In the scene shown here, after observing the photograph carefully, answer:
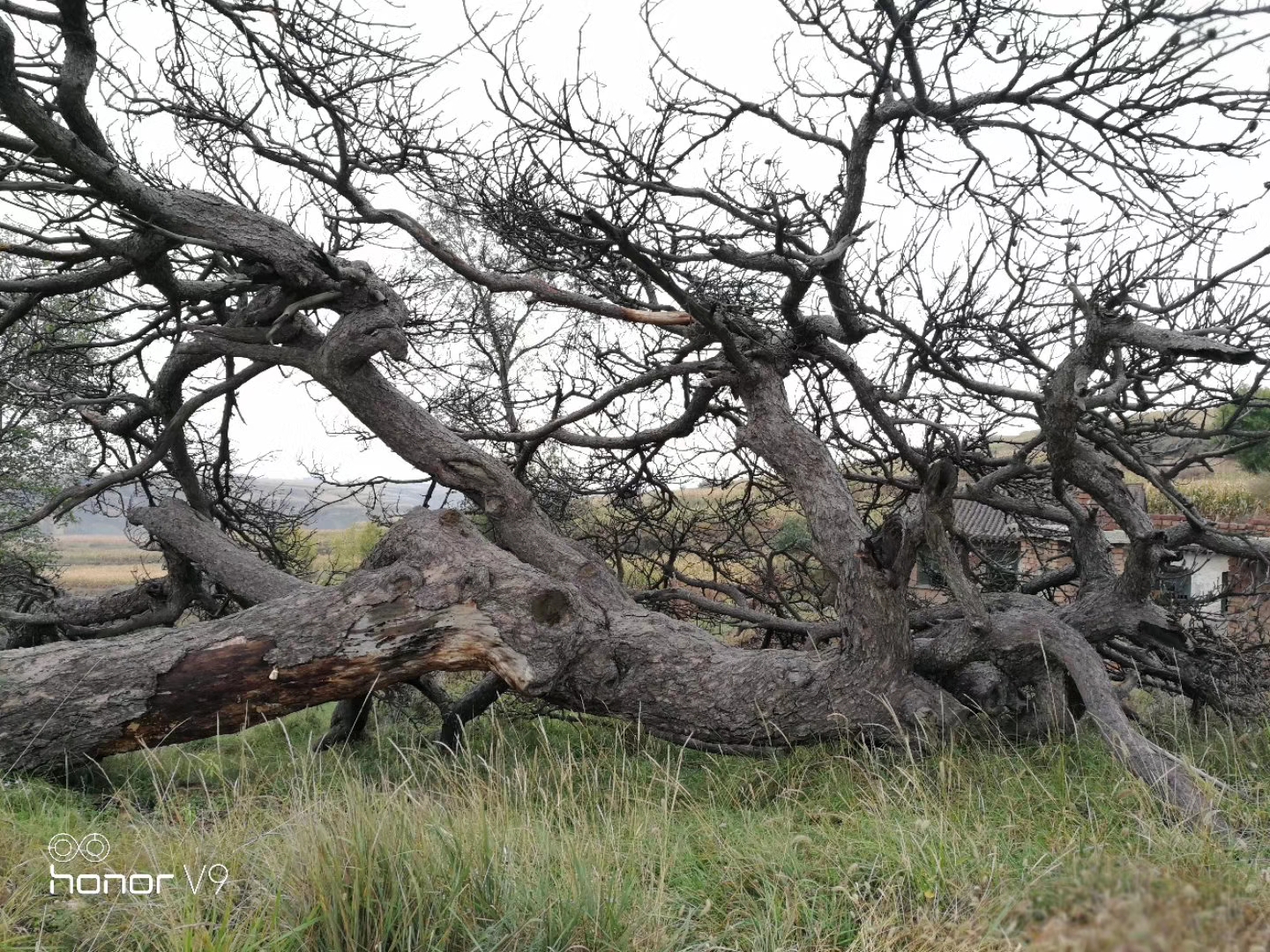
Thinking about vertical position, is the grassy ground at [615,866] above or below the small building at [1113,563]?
below

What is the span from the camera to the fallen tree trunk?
450 centimetres

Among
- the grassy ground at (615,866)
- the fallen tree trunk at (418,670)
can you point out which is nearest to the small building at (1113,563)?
the fallen tree trunk at (418,670)

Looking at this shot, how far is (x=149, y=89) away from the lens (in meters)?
5.41

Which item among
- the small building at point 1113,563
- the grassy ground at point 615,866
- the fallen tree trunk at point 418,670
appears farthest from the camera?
the small building at point 1113,563

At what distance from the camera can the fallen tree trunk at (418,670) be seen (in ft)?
14.8

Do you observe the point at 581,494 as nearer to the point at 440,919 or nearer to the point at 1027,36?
the point at 1027,36

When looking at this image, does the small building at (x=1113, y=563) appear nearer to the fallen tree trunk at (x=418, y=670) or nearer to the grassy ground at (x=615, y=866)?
the fallen tree trunk at (x=418, y=670)

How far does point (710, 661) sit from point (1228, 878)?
9.71 ft

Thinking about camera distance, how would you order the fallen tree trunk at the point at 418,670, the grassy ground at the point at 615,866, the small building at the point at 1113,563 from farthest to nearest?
1. the small building at the point at 1113,563
2. the fallen tree trunk at the point at 418,670
3. the grassy ground at the point at 615,866

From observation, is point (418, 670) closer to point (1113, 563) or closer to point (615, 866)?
point (615, 866)

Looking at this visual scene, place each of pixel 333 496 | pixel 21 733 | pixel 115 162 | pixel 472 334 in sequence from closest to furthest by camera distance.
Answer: pixel 21 733
pixel 115 162
pixel 333 496
pixel 472 334

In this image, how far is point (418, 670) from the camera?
4719 millimetres

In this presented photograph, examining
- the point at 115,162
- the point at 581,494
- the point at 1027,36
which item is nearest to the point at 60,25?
the point at 115,162

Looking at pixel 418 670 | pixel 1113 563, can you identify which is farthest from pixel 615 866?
pixel 1113 563
